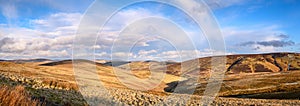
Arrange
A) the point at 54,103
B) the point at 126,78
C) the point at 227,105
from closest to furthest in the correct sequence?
the point at 54,103
the point at 227,105
the point at 126,78

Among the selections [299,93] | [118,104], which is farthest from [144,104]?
[299,93]

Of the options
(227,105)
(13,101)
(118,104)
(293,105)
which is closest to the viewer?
(13,101)

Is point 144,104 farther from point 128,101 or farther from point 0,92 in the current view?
point 0,92

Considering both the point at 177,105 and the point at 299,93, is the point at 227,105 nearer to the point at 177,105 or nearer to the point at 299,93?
the point at 177,105

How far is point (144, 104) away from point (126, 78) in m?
84.5

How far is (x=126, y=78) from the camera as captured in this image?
12544 centimetres

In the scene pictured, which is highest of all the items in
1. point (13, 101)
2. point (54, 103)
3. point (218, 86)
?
point (13, 101)

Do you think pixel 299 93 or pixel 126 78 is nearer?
pixel 299 93

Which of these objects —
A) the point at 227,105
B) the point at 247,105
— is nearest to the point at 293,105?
the point at 247,105

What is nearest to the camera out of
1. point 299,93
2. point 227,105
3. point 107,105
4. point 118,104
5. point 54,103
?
point 54,103

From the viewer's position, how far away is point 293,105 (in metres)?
55.7

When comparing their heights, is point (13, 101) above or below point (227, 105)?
above

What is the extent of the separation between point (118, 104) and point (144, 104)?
17.1ft

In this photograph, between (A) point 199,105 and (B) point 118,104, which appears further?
(A) point 199,105
